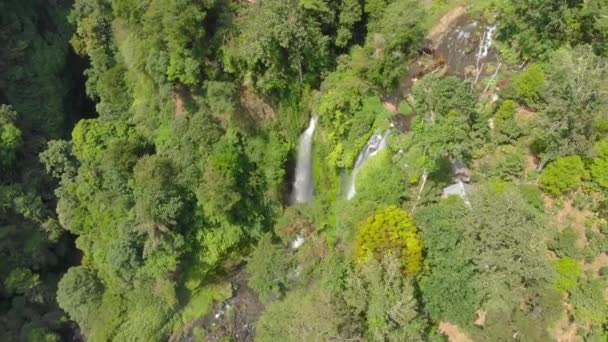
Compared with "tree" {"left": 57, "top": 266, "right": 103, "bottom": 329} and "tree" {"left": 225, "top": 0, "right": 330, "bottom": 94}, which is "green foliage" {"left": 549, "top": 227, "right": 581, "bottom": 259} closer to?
"tree" {"left": 225, "top": 0, "right": 330, "bottom": 94}

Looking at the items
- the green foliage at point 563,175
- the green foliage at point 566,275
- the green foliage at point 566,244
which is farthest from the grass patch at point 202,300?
the green foliage at point 563,175

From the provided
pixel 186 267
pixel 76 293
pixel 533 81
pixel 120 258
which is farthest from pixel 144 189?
pixel 533 81

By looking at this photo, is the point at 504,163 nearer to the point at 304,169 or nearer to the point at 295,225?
the point at 295,225

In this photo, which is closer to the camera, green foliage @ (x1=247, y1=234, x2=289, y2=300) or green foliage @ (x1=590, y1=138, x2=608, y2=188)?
green foliage @ (x1=590, y1=138, x2=608, y2=188)

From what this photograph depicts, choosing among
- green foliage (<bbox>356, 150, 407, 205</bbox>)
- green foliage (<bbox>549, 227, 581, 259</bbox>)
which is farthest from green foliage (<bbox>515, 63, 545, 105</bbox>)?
green foliage (<bbox>356, 150, 407, 205</bbox>)

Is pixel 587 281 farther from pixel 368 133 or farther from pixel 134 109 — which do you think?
pixel 134 109
